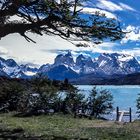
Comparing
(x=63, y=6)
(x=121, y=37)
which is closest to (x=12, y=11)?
(x=63, y=6)

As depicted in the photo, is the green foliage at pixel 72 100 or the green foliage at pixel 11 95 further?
the green foliage at pixel 11 95

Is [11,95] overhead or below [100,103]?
overhead

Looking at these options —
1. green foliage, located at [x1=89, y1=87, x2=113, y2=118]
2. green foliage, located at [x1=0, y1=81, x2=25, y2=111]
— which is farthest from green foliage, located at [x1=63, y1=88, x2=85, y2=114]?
green foliage, located at [x1=0, y1=81, x2=25, y2=111]

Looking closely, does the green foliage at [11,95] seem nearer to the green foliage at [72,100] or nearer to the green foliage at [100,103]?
the green foliage at [72,100]

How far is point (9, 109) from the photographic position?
1879 inches

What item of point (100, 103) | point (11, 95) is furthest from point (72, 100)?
point (11, 95)

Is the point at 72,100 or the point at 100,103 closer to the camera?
the point at 100,103

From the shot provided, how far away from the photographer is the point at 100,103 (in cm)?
4606

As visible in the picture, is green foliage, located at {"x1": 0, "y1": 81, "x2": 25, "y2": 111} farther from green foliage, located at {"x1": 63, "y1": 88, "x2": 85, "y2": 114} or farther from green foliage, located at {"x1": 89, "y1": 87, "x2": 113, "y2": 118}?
green foliage, located at {"x1": 89, "y1": 87, "x2": 113, "y2": 118}

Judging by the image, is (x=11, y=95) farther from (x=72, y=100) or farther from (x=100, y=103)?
(x=100, y=103)

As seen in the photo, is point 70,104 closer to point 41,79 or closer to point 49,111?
point 49,111

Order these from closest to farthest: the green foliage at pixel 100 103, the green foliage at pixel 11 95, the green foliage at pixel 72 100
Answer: the green foliage at pixel 72 100, the green foliage at pixel 100 103, the green foliage at pixel 11 95

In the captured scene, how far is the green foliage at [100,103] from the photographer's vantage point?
150 feet

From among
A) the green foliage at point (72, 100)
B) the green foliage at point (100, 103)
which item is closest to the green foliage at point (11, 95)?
the green foliage at point (72, 100)
